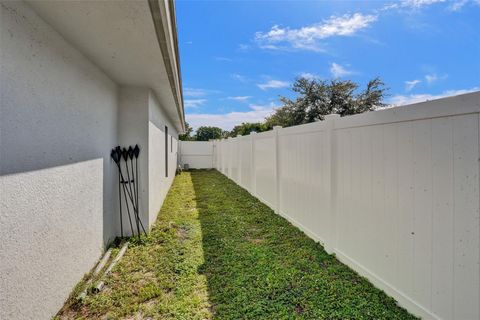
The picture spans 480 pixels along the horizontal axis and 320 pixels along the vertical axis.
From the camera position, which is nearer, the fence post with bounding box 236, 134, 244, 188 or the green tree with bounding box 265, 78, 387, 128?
the fence post with bounding box 236, 134, 244, 188

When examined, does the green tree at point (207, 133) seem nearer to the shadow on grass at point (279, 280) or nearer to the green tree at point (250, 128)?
the green tree at point (250, 128)

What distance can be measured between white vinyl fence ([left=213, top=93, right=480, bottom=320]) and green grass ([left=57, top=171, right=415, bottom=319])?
279 millimetres

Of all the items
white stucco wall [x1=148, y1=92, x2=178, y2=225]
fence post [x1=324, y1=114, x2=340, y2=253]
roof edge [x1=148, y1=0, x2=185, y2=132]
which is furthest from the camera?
white stucco wall [x1=148, y1=92, x2=178, y2=225]

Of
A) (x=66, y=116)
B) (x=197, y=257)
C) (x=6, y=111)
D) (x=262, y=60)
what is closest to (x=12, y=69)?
(x=6, y=111)

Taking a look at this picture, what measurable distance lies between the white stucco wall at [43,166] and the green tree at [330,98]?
19.7 m

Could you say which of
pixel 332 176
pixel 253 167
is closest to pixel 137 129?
pixel 332 176

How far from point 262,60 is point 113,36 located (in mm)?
15526

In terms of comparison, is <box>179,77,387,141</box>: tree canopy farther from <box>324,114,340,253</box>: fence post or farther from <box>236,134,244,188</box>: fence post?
<box>324,114,340,253</box>: fence post

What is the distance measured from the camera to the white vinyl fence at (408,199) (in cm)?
168

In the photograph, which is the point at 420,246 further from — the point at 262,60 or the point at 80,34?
the point at 262,60

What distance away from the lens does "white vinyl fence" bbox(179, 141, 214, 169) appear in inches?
652

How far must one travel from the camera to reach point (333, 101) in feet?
70.3

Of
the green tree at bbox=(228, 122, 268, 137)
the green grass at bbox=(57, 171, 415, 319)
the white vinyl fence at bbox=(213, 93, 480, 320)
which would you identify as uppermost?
the green tree at bbox=(228, 122, 268, 137)

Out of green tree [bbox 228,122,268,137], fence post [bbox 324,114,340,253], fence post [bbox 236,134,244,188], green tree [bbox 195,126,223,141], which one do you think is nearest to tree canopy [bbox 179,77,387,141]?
green tree [bbox 228,122,268,137]
